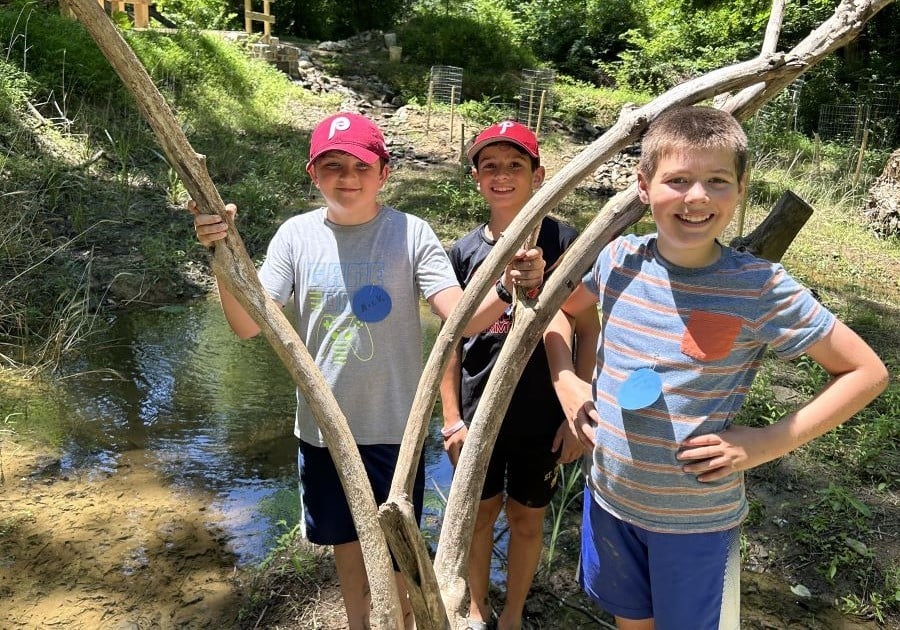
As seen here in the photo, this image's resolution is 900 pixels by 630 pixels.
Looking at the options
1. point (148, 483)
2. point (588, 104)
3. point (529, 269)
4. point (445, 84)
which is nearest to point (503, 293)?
point (529, 269)

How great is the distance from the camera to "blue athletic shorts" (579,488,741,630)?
1412mm

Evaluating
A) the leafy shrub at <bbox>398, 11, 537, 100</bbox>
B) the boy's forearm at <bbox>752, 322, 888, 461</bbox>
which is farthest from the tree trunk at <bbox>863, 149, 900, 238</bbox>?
the leafy shrub at <bbox>398, 11, 537, 100</bbox>

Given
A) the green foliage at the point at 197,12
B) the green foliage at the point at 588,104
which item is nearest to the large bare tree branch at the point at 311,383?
the green foliage at the point at 588,104

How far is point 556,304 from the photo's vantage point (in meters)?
1.44

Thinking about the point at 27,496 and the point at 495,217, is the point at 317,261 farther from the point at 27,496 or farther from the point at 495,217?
the point at 27,496

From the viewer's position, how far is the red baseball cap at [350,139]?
1697 millimetres

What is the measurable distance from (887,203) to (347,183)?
7.74 meters

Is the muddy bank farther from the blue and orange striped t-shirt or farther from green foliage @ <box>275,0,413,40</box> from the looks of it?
green foliage @ <box>275,0,413,40</box>

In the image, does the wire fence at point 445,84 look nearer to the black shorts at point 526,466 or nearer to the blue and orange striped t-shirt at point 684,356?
the black shorts at point 526,466

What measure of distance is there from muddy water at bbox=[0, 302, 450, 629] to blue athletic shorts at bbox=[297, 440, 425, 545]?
76 centimetres

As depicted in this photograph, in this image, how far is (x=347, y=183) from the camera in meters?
1.74

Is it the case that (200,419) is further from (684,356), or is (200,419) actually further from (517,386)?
(684,356)

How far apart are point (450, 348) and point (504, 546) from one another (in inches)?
62.6

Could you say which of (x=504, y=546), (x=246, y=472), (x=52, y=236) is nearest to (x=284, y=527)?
→ (x=246, y=472)
